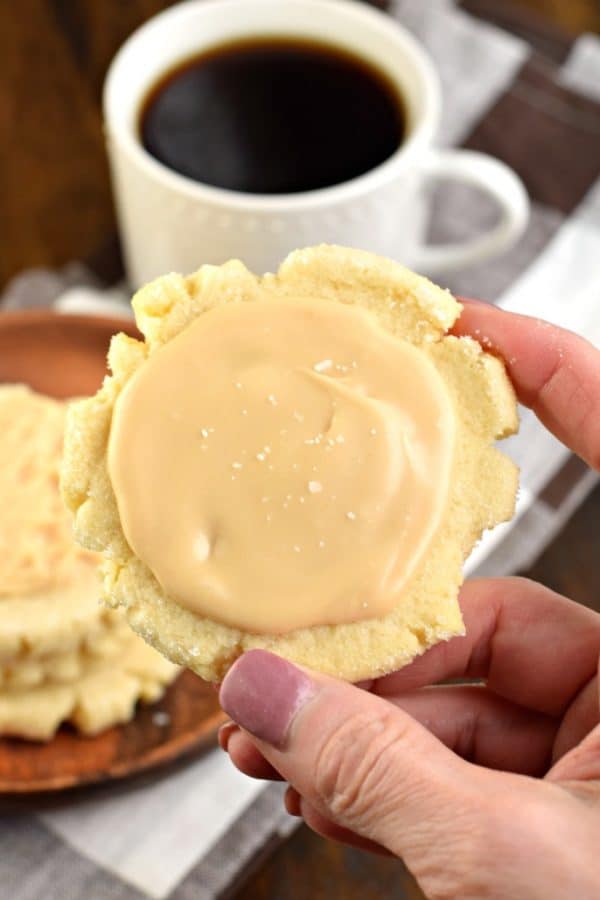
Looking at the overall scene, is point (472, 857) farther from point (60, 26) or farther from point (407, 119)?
point (60, 26)

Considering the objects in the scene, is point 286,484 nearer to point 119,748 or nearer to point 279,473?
point 279,473

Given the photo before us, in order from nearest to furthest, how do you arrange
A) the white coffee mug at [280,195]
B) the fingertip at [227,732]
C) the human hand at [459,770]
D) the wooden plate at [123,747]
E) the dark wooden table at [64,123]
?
the human hand at [459,770]
the fingertip at [227,732]
the wooden plate at [123,747]
the white coffee mug at [280,195]
the dark wooden table at [64,123]

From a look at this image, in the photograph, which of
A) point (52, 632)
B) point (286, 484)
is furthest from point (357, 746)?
point (52, 632)

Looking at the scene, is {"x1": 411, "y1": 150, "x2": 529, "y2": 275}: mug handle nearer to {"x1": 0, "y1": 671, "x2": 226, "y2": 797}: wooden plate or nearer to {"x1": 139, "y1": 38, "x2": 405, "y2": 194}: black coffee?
{"x1": 139, "y1": 38, "x2": 405, "y2": 194}: black coffee

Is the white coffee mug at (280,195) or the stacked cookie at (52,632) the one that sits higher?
the white coffee mug at (280,195)

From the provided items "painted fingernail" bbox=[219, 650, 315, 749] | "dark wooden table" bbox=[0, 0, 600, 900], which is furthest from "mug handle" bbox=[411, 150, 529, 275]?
"painted fingernail" bbox=[219, 650, 315, 749]

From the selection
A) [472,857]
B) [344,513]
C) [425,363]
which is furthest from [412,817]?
[425,363]

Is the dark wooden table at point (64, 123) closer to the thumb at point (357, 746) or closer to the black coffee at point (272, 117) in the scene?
the black coffee at point (272, 117)

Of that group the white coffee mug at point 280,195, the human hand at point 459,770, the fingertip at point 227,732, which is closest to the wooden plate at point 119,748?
the fingertip at point 227,732
